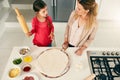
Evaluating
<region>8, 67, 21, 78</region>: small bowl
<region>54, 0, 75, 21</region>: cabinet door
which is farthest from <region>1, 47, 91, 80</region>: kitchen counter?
<region>54, 0, 75, 21</region>: cabinet door

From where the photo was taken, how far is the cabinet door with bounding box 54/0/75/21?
2.28m

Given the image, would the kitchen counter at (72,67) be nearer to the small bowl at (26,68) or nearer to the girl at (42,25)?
the small bowl at (26,68)

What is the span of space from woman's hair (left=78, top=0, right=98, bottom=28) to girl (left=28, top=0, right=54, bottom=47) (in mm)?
322

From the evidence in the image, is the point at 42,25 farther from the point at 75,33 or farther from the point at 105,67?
the point at 105,67

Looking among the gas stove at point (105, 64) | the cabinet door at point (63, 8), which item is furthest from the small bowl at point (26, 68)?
the cabinet door at point (63, 8)

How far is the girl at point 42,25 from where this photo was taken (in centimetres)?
133

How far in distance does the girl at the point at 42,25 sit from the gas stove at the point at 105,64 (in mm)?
474

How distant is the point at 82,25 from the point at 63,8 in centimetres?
109

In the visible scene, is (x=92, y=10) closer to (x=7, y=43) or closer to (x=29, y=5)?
(x=7, y=43)

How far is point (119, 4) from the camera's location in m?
2.32

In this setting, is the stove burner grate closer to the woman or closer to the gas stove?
the gas stove

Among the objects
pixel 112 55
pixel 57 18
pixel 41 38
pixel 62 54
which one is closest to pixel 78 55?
pixel 62 54

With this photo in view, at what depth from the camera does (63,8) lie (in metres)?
2.35

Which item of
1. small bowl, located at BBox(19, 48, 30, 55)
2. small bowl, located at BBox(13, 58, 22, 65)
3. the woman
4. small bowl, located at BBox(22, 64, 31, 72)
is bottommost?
small bowl, located at BBox(22, 64, 31, 72)
